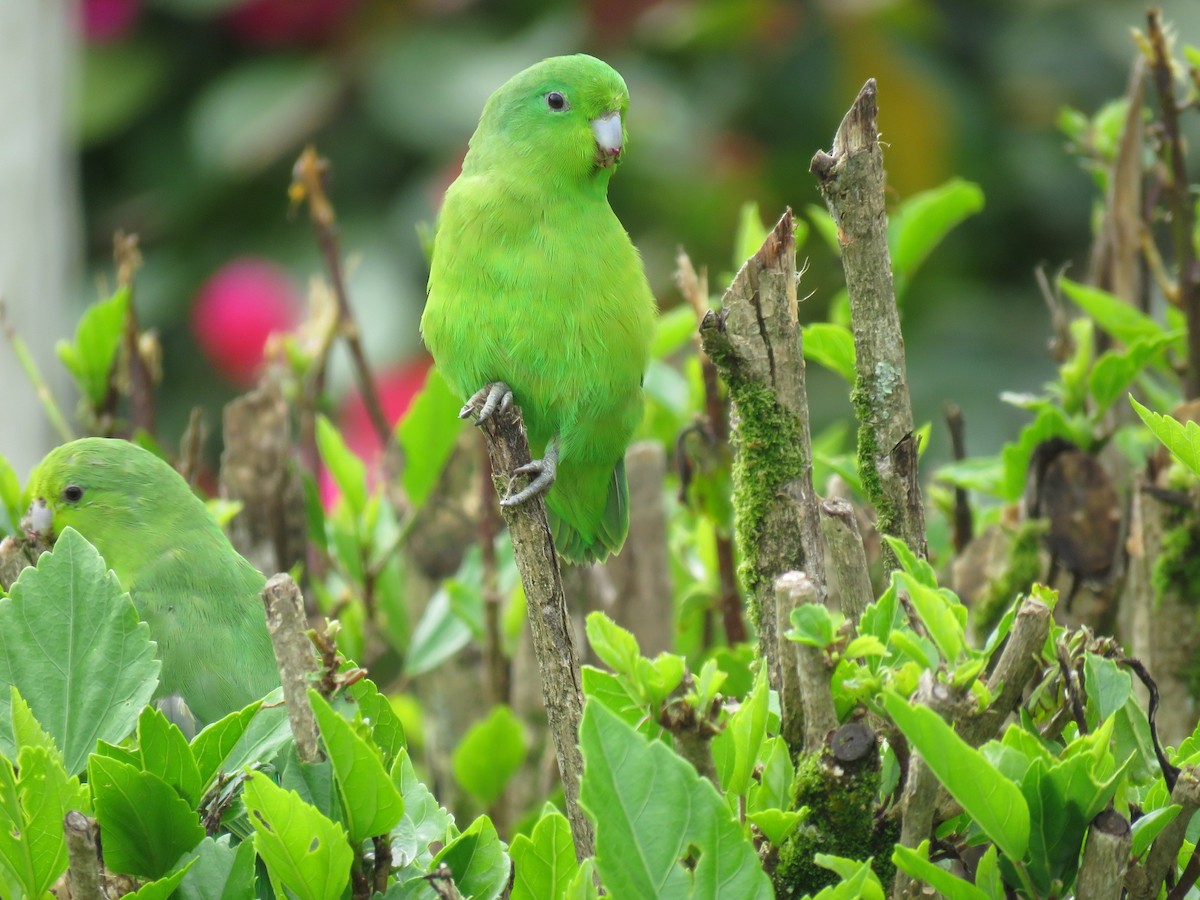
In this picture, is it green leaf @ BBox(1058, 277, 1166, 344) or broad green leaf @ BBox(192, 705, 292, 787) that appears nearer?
broad green leaf @ BBox(192, 705, 292, 787)

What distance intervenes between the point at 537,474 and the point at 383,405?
2.37 metres

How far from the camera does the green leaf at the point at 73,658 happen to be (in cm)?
107

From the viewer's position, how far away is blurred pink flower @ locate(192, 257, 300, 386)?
14.0 feet

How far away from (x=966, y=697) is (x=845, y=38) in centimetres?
388

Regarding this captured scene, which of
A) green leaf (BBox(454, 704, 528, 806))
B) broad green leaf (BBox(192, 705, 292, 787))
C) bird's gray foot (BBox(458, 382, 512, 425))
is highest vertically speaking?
bird's gray foot (BBox(458, 382, 512, 425))

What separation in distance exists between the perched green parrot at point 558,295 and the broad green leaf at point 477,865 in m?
0.71

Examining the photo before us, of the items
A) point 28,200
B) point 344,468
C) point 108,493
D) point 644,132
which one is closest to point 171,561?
point 108,493

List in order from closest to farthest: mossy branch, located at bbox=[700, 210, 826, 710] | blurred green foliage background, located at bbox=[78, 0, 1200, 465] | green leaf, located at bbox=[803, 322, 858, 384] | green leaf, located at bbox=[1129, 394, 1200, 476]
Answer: green leaf, located at bbox=[1129, 394, 1200, 476] < mossy branch, located at bbox=[700, 210, 826, 710] < green leaf, located at bbox=[803, 322, 858, 384] < blurred green foliage background, located at bbox=[78, 0, 1200, 465]

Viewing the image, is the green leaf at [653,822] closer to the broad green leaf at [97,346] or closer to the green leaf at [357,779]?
the green leaf at [357,779]

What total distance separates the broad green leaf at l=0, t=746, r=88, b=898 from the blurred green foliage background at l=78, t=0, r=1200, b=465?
3.40 metres

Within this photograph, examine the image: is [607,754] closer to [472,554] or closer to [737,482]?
[737,482]

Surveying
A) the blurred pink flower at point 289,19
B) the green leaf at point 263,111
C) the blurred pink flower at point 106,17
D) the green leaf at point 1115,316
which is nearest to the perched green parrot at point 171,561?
the green leaf at point 1115,316

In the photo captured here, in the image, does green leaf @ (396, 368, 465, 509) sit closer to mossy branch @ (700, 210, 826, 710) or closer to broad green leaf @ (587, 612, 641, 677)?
mossy branch @ (700, 210, 826, 710)

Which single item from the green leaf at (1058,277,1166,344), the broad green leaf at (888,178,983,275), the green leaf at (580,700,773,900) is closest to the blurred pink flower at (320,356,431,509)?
the broad green leaf at (888,178,983,275)
